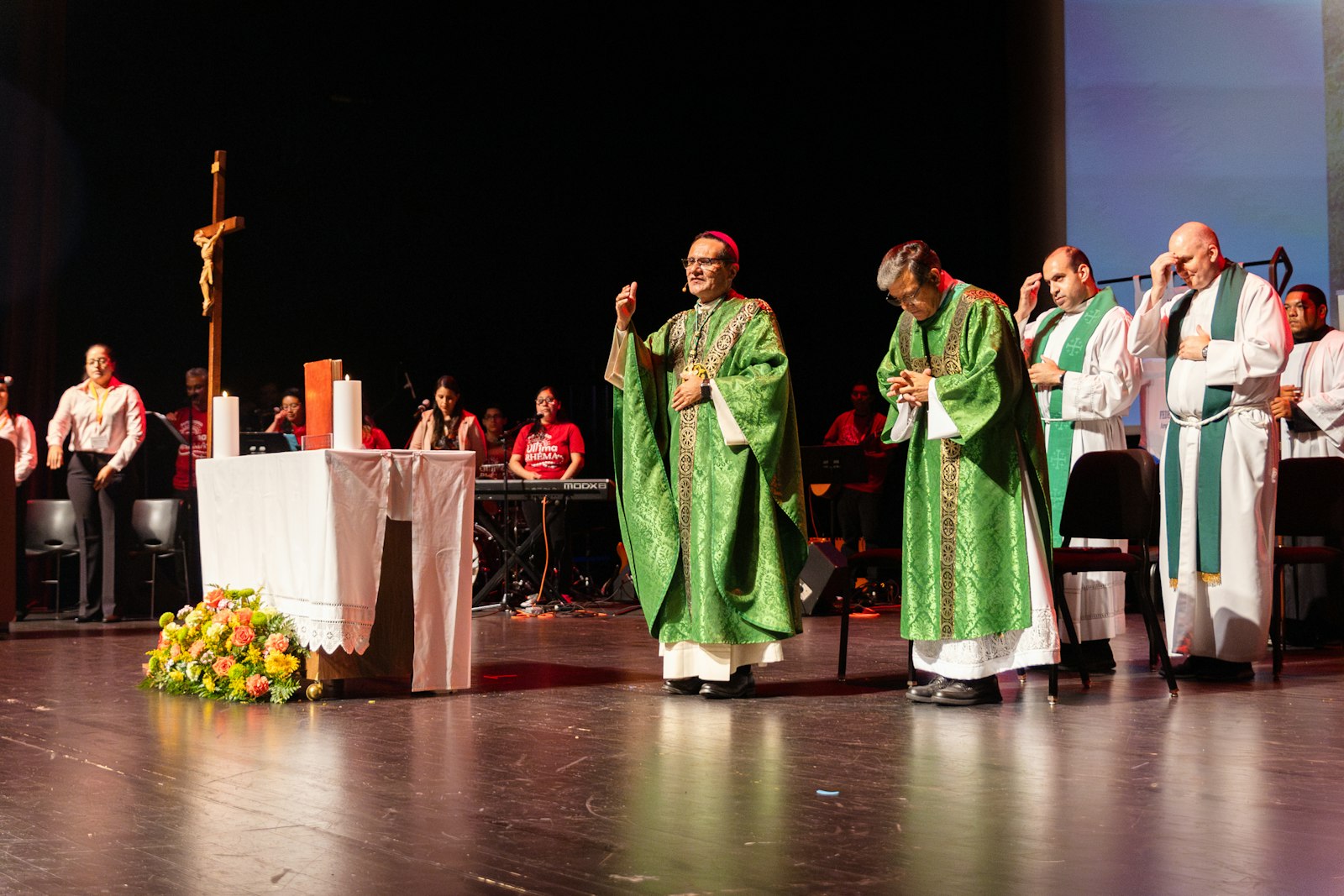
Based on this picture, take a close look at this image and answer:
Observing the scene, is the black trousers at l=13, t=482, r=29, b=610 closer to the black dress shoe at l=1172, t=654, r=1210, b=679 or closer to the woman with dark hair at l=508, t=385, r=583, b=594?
the woman with dark hair at l=508, t=385, r=583, b=594

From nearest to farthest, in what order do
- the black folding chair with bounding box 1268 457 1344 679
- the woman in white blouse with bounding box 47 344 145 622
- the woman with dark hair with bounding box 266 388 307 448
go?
the black folding chair with bounding box 1268 457 1344 679 → the woman in white blouse with bounding box 47 344 145 622 → the woman with dark hair with bounding box 266 388 307 448

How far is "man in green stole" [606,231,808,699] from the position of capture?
16.0 ft

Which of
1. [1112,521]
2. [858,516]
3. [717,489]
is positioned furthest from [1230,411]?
[858,516]

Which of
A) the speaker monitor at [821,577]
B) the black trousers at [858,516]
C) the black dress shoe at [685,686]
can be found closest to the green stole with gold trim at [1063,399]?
the black dress shoe at [685,686]

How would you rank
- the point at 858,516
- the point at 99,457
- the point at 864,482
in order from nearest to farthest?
1. the point at 99,457
2. the point at 864,482
3. the point at 858,516

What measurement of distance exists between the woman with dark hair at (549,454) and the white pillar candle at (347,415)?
14.5 feet

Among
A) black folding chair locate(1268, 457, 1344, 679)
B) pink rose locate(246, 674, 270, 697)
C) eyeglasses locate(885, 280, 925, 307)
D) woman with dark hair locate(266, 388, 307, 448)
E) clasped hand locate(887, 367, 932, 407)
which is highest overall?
eyeglasses locate(885, 280, 925, 307)

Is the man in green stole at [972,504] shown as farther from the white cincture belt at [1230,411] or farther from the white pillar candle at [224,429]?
the white pillar candle at [224,429]

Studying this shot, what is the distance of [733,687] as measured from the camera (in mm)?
4938

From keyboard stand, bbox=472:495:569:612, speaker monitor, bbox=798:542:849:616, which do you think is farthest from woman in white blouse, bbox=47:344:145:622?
speaker monitor, bbox=798:542:849:616

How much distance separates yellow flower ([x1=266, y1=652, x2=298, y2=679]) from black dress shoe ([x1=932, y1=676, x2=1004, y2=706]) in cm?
215

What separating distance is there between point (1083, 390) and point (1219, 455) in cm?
58

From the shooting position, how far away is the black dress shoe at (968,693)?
4605 mm

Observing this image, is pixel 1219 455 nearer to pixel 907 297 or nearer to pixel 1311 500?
pixel 1311 500
